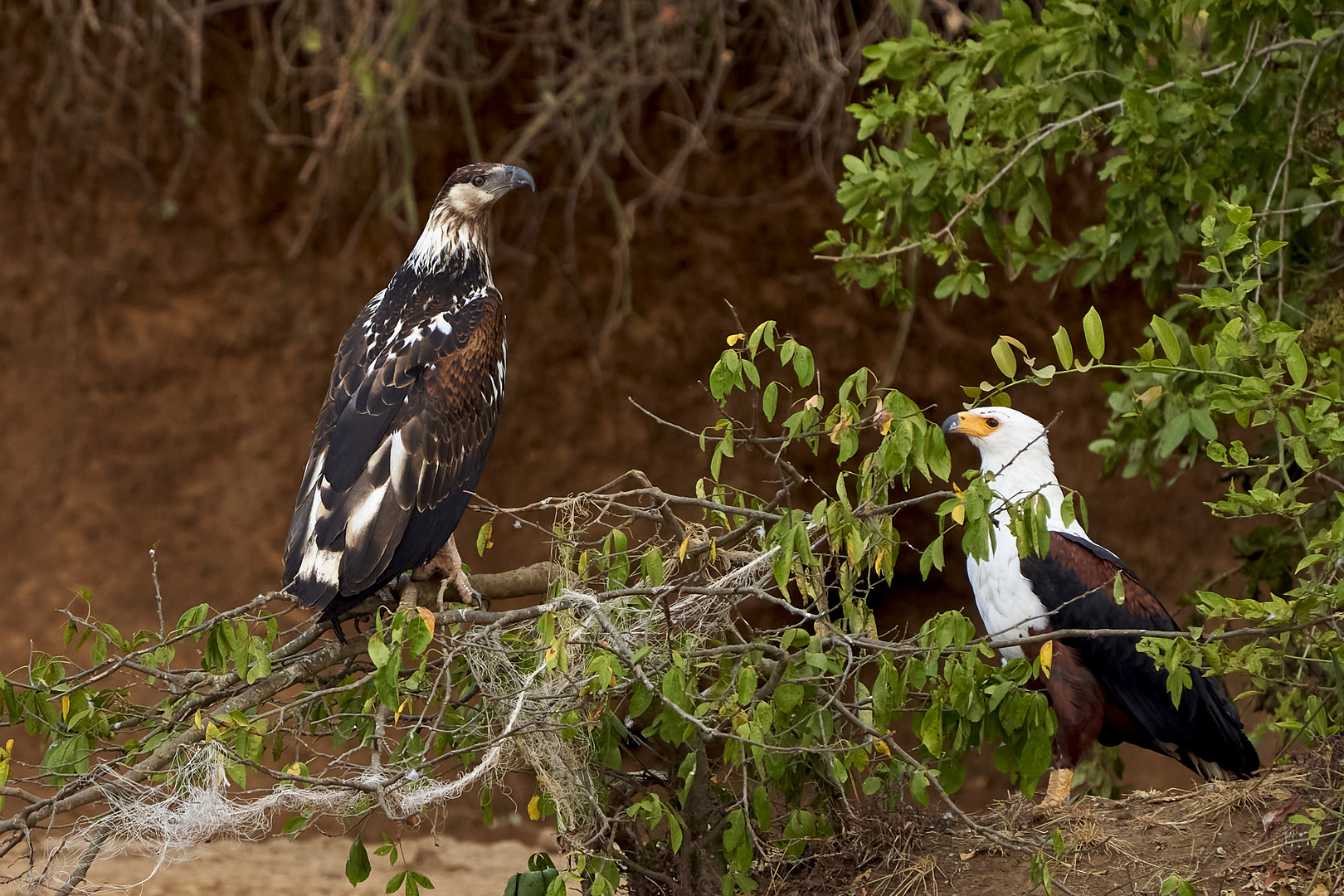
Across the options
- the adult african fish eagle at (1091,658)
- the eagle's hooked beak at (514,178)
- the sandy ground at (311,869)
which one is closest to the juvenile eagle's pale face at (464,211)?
the eagle's hooked beak at (514,178)

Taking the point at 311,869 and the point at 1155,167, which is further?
the point at 311,869

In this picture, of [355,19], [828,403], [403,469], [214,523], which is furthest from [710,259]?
[403,469]

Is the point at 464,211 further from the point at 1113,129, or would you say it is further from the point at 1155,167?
the point at 1155,167

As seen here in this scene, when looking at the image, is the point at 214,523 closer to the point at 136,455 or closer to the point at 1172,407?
the point at 136,455

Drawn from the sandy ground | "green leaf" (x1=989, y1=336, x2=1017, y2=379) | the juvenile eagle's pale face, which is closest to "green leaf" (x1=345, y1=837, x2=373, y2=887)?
"green leaf" (x1=989, y1=336, x2=1017, y2=379)

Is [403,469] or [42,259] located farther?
[42,259]

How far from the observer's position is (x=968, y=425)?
3455mm

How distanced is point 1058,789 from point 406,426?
6.00 ft

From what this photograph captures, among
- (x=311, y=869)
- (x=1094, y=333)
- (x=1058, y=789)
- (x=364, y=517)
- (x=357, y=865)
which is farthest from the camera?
(x=311, y=869)

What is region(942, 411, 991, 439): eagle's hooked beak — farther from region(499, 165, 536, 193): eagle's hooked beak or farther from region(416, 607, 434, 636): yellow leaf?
region(416, 607, 434, 636): yellow leaf

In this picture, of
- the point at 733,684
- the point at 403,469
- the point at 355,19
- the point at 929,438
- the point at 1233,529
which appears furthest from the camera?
the point at 1233,529

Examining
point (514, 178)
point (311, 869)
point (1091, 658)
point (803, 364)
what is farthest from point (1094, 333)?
point (311, 869)

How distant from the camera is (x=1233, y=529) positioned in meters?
6.44

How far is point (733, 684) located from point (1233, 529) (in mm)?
4800
